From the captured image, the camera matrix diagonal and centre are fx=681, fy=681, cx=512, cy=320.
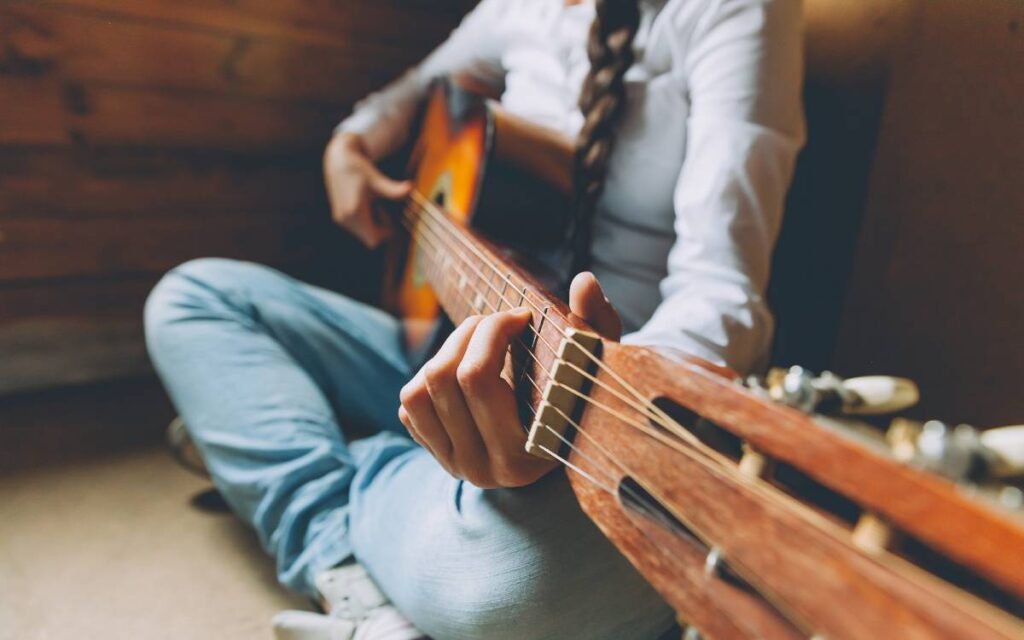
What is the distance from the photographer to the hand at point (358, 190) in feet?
3.76

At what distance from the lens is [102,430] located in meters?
1.17

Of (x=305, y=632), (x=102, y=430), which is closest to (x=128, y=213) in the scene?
(x=102, y=430)

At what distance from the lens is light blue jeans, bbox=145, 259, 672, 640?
59 centimetres

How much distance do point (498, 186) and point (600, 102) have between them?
6.4 inches

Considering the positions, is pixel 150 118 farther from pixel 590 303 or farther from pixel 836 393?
pixel 836 393

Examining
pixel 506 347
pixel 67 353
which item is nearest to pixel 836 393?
pixel 506 347

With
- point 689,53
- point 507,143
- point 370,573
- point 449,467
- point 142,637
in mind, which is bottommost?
point 142,637

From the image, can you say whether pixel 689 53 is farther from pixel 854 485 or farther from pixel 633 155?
pixel 854 485

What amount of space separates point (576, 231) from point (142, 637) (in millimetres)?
694

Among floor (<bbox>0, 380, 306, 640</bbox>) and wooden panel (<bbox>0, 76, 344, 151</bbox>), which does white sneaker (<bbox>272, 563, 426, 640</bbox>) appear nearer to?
floor (<bbox>0, 380, 306, 640</bbox>)

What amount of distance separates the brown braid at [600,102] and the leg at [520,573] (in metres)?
0.35

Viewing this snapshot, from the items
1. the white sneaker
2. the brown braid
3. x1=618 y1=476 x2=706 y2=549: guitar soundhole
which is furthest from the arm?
x1=618 y1=476 x2=706 y2=549: guitar soundhole

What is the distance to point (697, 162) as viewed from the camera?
739 mm

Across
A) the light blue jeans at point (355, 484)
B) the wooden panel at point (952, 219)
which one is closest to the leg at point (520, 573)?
the light blue jeans at point (355, 484)
